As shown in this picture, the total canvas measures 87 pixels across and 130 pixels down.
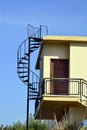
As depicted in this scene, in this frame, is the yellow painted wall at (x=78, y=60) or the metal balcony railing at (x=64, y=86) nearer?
the metal balcony railing at (x=64, y=86)

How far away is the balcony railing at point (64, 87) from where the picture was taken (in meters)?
27.5

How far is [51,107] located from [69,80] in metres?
2.24

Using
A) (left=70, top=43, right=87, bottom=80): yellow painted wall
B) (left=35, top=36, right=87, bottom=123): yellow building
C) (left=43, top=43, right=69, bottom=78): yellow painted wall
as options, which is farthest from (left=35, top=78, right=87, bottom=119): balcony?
(left=43, top=43, right=69, bottom=78): yellow painted wall

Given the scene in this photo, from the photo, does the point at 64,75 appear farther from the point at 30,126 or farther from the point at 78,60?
the point at 30,126

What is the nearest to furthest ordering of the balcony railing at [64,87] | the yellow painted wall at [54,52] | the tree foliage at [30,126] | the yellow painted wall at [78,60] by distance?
the balcony railing at [64,87], the yellow painted wall at [78,60], the yellow painted wall at [54,52], the tree foliage at [30,126]

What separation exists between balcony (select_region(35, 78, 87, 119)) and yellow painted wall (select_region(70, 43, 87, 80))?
1039 millimetres

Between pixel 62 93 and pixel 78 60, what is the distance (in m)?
2.42

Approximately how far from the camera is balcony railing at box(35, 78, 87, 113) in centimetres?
2753

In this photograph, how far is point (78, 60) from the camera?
29.0m

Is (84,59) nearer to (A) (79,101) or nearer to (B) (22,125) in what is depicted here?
(A) (79,101)

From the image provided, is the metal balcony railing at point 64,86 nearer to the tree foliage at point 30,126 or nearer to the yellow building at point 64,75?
the yellow building at point 64,75

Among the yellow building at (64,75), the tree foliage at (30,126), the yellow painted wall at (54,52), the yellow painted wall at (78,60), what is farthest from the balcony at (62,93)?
the tree foliage at (30,126)

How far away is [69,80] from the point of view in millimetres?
27906

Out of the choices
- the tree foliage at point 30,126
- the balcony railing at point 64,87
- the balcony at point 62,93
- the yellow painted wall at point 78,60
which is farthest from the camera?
the tree foliage at point 30,126
